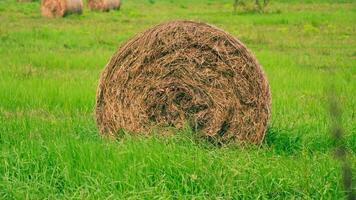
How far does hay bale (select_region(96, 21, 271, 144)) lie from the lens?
19.8 ft

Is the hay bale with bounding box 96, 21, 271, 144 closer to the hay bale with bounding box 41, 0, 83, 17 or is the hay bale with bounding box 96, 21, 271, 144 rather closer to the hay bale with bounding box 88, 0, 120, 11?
the hay bale with bounding box 41, 0, 83, 17

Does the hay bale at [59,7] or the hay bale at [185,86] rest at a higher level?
the hay bale at [185,86]

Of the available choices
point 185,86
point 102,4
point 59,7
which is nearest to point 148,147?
point 185,86

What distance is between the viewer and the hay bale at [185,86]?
6.05 meters

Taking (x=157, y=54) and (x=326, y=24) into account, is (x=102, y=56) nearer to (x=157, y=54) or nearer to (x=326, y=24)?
(x=157, y=54)

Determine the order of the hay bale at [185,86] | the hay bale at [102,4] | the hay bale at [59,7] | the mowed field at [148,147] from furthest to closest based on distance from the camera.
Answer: the hay bale at [102,4]
the hay bale at [59,7]
the hay bale at [185,86]
the mowed field at [148,147]

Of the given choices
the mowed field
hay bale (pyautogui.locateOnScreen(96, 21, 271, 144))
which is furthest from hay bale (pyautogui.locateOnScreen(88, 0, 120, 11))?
hay bale (pyautogui.locateOnScreen(96, 21, 271, 144))

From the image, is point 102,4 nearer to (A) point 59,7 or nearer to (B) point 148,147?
(A) point 59,7

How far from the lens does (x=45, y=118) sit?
274 inches

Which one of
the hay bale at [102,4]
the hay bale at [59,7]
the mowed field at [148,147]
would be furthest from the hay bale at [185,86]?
the hay bale at [102,4]

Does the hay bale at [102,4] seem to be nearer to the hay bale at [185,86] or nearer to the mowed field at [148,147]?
the mowed field at [148,147]

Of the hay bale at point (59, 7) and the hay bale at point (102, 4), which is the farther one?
the hay bale at point (102, 4)

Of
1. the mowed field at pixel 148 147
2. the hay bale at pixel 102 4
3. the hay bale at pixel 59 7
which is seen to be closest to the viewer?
the mowed field at pixel 148 147

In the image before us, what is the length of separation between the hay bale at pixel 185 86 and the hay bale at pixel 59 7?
53.9 ft
